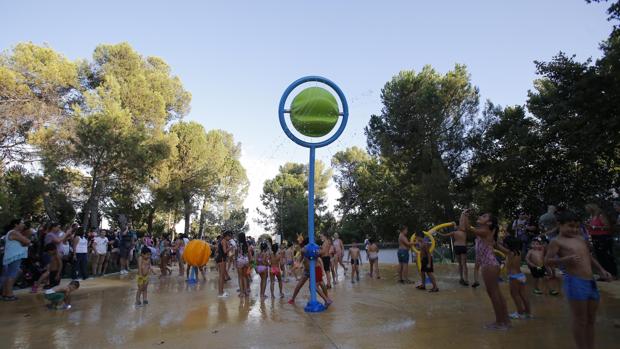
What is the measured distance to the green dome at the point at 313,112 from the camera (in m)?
7.86

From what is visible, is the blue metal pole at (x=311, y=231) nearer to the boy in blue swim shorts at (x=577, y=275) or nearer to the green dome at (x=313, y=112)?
the green dome at (x=313, y=112)

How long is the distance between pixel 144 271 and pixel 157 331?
3040 mm

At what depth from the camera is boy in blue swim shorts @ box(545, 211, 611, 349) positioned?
4078 millimetres

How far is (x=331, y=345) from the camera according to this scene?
5.02 metres

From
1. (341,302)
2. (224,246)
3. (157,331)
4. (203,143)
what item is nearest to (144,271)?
(224,246)

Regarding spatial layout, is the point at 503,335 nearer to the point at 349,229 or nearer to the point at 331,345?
the point at 331,345

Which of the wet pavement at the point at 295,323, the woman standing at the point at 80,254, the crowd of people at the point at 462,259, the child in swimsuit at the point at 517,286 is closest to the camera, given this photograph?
the crowd of people at the point at 462,259

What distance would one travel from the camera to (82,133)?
23594mm

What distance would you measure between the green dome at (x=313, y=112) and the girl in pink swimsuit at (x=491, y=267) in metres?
3.33

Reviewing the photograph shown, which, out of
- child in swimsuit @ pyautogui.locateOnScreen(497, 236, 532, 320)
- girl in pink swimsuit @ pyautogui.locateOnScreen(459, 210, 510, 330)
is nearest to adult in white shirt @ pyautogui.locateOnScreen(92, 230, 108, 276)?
girl in pink swimsuit @ pyautogui.locateOnScreen(459, 210, 510, 330)

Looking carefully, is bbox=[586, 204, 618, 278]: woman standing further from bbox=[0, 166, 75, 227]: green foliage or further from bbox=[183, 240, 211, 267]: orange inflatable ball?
bbox=[0, 166, 75, 227]: green foliage

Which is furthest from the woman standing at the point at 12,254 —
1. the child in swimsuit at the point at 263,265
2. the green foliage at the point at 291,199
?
the green foliage at the point at 291,199

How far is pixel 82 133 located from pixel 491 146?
23814 mm

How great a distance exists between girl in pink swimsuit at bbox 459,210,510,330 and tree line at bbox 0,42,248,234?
22917 millimetres
